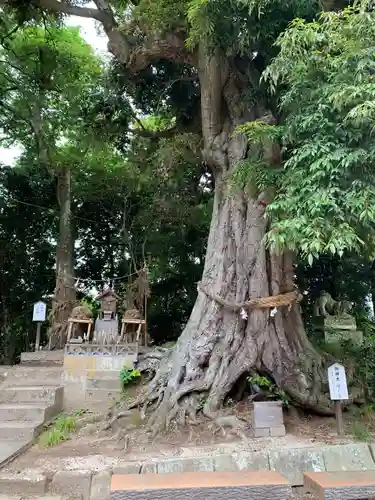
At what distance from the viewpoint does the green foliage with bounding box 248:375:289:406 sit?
5184 millimetres

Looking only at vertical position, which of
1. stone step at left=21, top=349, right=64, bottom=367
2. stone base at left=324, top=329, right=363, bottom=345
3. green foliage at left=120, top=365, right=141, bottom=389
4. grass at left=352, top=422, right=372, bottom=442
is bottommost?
grass at left=352, top=422, right=372, bottom=442

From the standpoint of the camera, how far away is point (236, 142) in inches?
255

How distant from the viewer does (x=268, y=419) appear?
4.90 m

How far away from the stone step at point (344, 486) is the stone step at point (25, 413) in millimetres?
3956

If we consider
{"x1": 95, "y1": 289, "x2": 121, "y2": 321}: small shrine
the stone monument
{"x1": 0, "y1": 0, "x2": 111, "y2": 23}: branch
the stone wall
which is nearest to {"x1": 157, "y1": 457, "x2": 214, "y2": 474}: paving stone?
the stone wall

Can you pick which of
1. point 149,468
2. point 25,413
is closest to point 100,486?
point 149,468

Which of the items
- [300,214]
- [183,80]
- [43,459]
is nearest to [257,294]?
[300,214]

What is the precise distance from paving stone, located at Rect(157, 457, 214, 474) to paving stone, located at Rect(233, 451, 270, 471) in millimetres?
280

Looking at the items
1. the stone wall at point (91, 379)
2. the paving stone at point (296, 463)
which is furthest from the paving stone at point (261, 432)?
the stone wall at point (91, 379)

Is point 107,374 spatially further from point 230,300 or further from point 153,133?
point 153,133

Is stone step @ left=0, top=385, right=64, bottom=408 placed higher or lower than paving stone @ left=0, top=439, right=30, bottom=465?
higher

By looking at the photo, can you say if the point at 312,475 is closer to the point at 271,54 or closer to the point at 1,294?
the point at 271,54

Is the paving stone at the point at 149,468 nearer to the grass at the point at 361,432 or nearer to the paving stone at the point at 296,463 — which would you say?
the paving stone at the point at 296,463

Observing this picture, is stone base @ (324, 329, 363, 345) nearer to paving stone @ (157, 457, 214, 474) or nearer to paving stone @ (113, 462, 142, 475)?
paving stone @ (157, 457, 214, 474)
